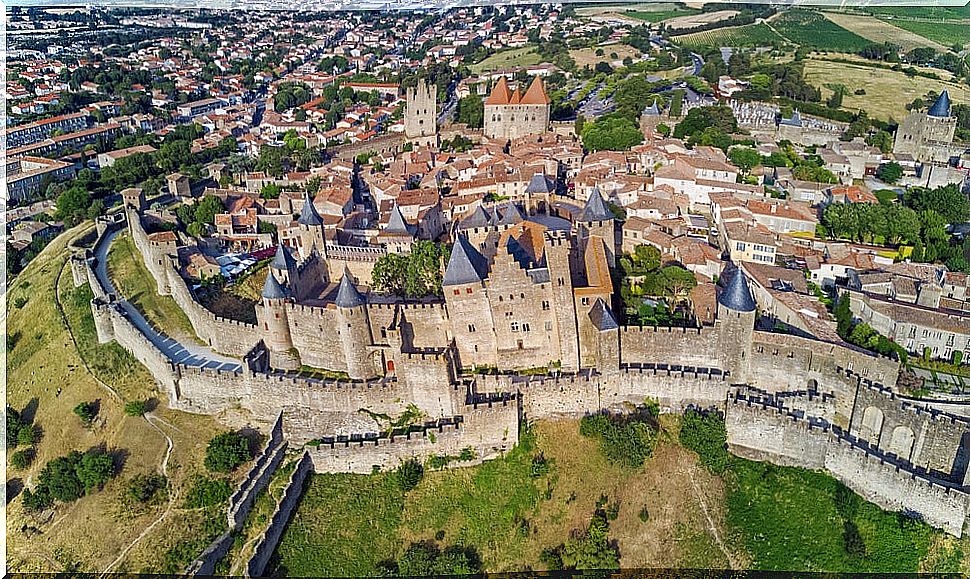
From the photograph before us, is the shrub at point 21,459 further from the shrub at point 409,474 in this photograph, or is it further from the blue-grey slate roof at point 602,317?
the blue-grey slate roof at point 602,317

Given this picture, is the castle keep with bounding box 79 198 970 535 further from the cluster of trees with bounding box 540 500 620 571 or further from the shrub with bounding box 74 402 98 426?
the cluster of trees with bounding box 540 500 620 571

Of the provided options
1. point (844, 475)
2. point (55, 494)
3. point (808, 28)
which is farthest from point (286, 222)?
point (808, 28)

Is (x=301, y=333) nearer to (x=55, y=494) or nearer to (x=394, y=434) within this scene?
(x=394, y=434)

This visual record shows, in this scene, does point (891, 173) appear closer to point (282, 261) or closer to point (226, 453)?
point (282, 261)

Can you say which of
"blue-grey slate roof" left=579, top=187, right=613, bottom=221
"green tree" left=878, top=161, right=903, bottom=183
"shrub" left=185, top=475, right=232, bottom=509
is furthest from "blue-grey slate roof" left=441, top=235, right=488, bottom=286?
"green tree" left=878, top=161, right=903, bottom=183

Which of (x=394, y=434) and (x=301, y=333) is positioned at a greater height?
(x=301, y=333)

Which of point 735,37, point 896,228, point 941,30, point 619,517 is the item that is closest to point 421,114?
point 896,228
